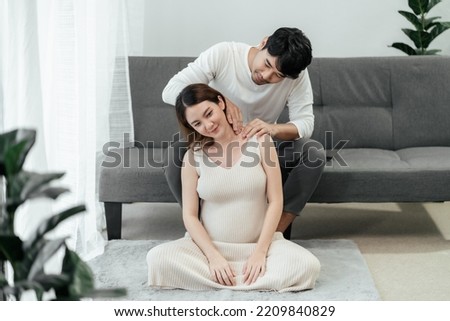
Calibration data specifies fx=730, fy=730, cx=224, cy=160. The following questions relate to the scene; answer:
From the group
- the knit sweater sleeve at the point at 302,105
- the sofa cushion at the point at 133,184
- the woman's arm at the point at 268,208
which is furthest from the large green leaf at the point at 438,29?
the sofa cushion at the point at 133,184

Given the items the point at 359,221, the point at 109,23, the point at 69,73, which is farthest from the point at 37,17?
the point at 359,221

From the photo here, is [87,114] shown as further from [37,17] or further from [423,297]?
[423,297]

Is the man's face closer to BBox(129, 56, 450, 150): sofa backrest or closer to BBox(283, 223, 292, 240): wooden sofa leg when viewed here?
BBox(283, 223, 292, 240): wooden sofa leg

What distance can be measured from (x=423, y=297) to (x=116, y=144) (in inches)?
60.0

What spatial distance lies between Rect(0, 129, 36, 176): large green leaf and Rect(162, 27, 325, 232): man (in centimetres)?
176

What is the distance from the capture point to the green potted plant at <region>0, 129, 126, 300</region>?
0.94 meters

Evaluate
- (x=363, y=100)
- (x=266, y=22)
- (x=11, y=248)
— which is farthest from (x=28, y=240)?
(x=266, y=22)

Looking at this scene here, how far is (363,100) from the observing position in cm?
357

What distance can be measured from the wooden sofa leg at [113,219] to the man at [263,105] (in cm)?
33

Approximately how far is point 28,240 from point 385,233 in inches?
99.7

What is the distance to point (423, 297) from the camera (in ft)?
8.27

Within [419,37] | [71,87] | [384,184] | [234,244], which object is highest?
[419,37]

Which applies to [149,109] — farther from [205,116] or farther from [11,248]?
[11,248]

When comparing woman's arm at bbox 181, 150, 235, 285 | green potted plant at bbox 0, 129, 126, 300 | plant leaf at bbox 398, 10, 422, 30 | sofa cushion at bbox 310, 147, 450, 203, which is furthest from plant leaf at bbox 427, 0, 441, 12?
green potted plant at bbox 0, 129, 126, 300
